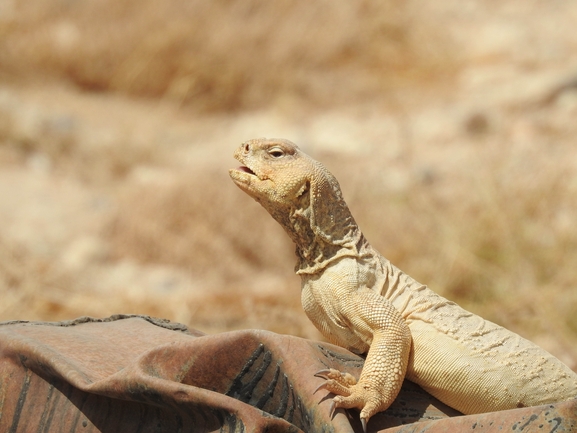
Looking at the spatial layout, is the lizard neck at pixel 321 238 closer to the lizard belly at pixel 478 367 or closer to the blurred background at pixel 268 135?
the lizard belly at pixel 478 367

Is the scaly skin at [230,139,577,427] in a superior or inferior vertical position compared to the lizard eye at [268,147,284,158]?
inferior

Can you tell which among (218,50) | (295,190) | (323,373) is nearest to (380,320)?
(323,373)

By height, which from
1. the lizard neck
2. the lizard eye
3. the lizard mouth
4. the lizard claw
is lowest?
the lizard claw

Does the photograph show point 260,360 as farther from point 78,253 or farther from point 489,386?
point 78,253

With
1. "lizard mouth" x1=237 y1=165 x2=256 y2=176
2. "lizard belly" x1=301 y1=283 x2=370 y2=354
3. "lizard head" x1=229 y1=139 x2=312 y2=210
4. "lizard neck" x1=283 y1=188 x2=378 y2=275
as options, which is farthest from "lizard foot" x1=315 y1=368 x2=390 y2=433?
"lizard mouth" x1=237 y1=165 x2=256 y2=176

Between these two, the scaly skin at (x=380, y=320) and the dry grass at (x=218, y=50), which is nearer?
the scaly skin at (x=380, y=320)

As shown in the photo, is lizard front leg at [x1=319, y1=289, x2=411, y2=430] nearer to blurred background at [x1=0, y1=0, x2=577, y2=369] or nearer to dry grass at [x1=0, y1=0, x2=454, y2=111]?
blurred background at [x1=0, y1=0, x2=577, y2=369]

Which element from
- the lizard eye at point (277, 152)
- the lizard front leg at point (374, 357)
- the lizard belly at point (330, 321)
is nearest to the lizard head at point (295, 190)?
the lizard eye at point (277, 152)
